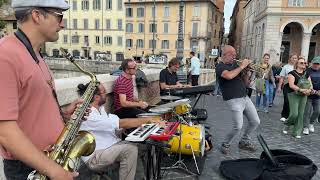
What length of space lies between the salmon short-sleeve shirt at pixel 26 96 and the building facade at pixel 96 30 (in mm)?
58012

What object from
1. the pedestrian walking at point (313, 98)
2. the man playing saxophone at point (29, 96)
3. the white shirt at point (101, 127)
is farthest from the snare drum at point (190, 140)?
the pedestrian walking at point (313, 98)

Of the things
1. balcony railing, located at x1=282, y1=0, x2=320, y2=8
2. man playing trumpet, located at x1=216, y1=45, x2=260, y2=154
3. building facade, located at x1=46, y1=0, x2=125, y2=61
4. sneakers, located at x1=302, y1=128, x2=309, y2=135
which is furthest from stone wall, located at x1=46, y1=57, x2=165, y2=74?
man playing trumpet, located at x1=216, y1=45, x2=260, y2=154

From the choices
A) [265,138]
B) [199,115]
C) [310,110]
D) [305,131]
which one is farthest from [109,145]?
[310,110]

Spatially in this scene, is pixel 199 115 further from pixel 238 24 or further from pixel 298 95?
pixel 238 24

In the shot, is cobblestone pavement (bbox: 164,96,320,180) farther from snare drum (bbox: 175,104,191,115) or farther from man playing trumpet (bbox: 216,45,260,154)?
snare drum (bbox: 175,104,191,115)

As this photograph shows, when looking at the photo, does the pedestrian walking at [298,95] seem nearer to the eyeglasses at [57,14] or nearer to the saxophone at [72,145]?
the saxophone at [72,145]

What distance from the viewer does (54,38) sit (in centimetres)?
187

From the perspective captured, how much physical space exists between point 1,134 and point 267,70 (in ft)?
30.6

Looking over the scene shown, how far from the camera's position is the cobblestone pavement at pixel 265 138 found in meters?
4.84

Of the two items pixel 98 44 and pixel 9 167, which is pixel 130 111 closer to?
pixel 9 167

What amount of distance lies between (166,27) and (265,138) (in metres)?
53.6

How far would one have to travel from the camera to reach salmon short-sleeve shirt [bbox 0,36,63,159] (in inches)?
59.1

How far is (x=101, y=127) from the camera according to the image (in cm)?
353

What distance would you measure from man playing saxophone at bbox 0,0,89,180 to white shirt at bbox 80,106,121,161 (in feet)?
5.06
